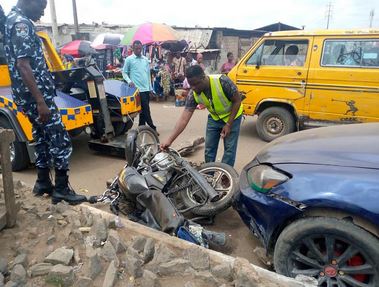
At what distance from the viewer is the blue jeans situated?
4121 millimetres

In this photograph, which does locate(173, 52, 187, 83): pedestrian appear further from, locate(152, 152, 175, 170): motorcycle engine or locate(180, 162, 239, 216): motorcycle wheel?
locate(180, 162, 239, 216): motorcycle wheel

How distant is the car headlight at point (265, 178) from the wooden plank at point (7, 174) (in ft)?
6.13

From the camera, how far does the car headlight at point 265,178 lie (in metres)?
2.44

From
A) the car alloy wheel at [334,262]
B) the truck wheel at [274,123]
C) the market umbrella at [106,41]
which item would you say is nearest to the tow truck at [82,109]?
the truck wheel at [274,123]

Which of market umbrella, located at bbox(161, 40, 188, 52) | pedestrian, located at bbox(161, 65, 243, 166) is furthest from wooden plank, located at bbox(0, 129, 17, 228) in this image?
market umbrella, located at bbox(161, 40, 188, 52)

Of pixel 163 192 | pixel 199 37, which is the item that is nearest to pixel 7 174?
pixel 163 192

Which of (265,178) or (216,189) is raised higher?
(265,178)

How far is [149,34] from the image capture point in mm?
13750

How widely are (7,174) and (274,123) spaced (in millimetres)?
5093

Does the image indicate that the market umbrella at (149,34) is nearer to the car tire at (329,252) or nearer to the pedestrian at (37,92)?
the pedestrian at (37,92)

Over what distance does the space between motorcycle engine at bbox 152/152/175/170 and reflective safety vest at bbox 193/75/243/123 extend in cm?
77

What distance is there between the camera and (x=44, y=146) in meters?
3.40

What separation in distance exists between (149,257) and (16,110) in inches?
128

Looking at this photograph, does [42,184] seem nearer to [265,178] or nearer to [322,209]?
[265,178]
